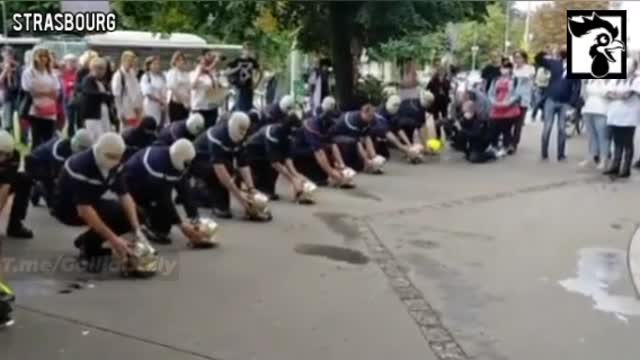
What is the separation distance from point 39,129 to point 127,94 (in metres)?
1.77

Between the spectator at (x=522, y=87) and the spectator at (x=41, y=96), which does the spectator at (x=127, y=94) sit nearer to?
the spectator at (x=41, y=96)

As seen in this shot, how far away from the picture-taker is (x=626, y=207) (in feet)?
36.7

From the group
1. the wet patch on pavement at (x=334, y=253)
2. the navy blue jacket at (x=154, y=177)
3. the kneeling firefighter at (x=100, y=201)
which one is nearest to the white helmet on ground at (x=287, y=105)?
the wet patch on pavement at (x=334, y=253)

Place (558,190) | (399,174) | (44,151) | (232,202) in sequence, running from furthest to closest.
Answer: (399,174) → (558,190) → (232,202) → (44,151)

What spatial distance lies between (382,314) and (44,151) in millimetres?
4366

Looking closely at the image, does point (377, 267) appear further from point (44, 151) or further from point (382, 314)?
point (44, 151)

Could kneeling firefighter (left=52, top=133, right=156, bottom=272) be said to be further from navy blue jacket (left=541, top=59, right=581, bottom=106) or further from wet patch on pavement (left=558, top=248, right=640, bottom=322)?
navy blue jacket (left=541, top=59, right=581, bottom=106)

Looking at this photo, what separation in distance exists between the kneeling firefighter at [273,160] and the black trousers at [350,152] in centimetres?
191

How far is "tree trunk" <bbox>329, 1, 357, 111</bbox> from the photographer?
57.0 feet

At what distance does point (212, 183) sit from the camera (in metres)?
9.79

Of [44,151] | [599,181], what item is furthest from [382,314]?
[599,181]

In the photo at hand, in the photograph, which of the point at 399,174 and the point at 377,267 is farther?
the point at 399,174

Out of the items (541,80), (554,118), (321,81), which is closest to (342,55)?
(321,81)

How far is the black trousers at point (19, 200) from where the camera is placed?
8.33 m
